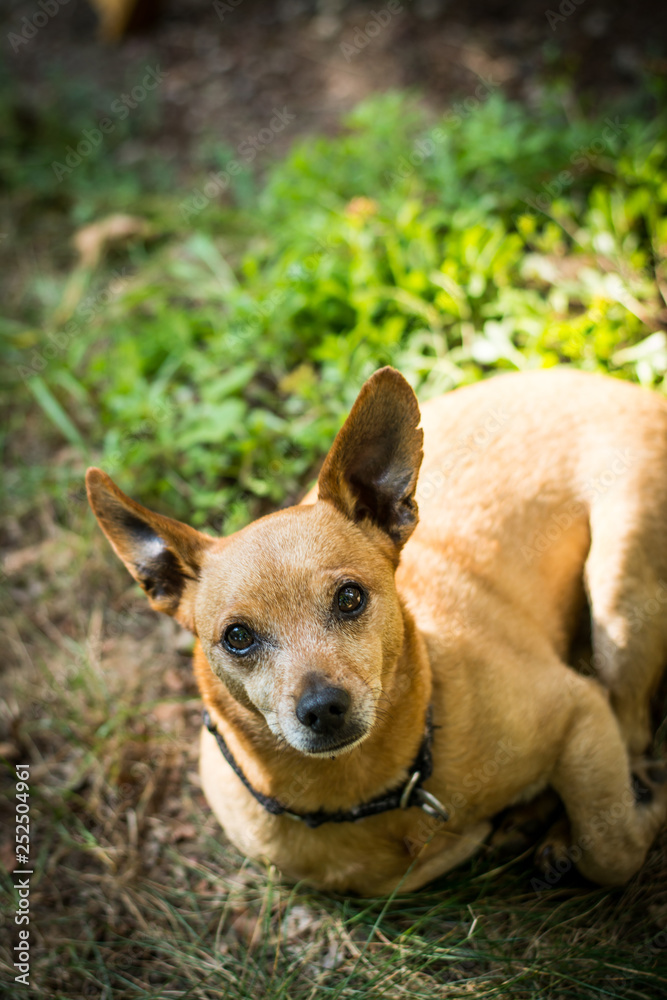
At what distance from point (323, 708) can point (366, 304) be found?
107 inches

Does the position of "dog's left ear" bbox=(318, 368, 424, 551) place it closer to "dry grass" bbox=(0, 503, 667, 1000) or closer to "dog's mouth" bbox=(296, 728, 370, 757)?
"dog's mouth" bbox=(296, 728, 370, 757)

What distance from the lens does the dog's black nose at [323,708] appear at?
6.54ft

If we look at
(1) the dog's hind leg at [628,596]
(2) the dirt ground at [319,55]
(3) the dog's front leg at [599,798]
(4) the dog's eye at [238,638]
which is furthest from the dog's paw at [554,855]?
(2) the dirt ground at [319,55]

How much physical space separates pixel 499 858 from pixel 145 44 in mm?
8068

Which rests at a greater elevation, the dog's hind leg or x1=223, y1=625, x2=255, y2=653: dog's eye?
x1=223, y1=625, x2=255, y2=653: dog's eye

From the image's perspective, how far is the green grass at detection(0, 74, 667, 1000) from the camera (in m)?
2.70

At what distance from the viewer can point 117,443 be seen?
427 cm

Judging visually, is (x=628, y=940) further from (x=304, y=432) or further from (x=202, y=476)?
(x=202, y=476)

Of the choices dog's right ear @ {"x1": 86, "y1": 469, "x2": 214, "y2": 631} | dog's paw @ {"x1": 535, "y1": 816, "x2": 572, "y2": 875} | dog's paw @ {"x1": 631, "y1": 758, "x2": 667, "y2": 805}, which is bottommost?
dog's paw @ {"x1": 631, "y1": 758, "x2": 667, "y2": 805}

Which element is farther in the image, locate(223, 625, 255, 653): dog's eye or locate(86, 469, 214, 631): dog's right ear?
locate(86, 469, 214, 631): dog's right ear

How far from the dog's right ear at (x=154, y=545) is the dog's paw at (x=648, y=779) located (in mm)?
1872

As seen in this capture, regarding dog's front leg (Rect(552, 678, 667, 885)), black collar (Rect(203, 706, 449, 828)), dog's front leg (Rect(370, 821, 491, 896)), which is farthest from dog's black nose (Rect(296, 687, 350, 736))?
dog's front leg (Rect(552, 678, 667, 885))

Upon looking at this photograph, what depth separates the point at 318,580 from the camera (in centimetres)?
218

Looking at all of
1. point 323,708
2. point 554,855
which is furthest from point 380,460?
point 554,855
